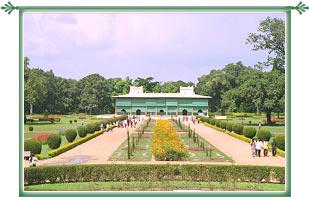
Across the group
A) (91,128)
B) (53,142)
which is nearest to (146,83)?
(91,128)

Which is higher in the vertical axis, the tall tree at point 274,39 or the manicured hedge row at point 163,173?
the tall tree at point 274,39

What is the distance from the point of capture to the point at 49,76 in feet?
110

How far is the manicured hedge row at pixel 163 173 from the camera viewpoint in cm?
906

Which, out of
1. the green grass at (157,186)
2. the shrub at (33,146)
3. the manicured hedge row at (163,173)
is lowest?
the green grass at (157,186)

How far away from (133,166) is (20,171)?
2.87m

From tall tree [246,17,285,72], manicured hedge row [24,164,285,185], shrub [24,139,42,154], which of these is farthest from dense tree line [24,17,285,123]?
manicured hedge row [24,164,285,185]

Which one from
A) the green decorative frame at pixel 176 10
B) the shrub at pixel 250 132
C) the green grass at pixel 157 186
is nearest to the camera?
the green decorative frame at pixel 176 10

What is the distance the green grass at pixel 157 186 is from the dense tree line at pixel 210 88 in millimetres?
16975

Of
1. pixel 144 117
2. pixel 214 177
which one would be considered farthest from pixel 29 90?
pixel 214 177

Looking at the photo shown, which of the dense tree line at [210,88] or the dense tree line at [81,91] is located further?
the dense tree line at [81,91]

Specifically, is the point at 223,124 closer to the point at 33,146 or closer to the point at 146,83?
the point at 33,146

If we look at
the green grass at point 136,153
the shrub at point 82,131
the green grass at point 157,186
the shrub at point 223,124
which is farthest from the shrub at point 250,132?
the green grass at point 157,186

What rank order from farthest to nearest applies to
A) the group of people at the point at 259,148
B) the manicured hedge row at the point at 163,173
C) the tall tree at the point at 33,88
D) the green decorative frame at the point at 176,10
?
the tall tree at the point at 33,88 → the group of people at the point at 259,148 → the manicured hedge row at the point at 163,173 → the green decorative frame at the point at 176,10

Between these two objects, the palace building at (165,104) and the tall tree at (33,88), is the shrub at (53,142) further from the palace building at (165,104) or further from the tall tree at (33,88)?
the palace building at (165,104)
